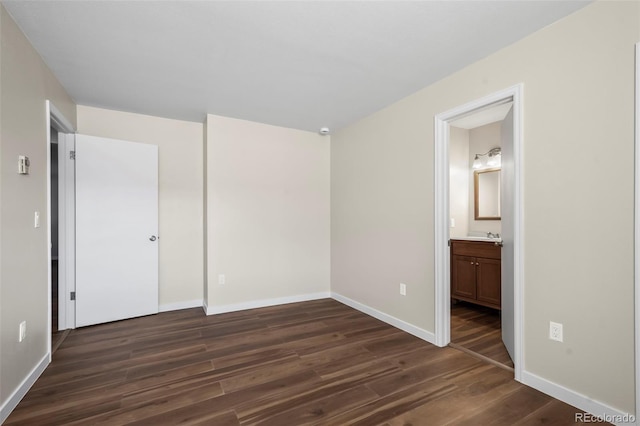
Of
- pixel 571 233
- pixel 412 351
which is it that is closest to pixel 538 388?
pixel 412 351

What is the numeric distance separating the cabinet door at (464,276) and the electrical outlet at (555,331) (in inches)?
66.9

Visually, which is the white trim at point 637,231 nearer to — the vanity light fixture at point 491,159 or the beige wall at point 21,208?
the vanity light fixture at point 491,159

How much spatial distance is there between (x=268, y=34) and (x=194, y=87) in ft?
3.84

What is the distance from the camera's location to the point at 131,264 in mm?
3314

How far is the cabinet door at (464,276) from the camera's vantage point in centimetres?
355

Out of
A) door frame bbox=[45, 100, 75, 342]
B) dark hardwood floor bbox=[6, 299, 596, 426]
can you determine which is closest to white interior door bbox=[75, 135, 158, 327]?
door frame bbox=[45, 100, 75, 342]

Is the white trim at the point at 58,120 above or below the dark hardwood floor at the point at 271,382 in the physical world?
above

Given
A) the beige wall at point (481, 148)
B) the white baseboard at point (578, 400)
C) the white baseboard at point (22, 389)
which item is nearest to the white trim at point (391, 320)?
the white baseboard at point (578, 400)

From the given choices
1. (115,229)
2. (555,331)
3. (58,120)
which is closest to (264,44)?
(58,120)

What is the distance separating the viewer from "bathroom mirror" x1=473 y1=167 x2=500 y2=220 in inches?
155

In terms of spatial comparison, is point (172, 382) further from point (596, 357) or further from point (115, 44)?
point (596, 357)

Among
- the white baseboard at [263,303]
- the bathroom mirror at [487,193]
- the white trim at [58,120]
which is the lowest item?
the white baseboard at [263,303]

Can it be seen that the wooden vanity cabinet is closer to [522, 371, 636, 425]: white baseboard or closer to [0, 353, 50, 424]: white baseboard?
[522, 371, 636, 425]: white baseboard

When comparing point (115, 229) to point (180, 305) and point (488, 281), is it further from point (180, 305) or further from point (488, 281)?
point (488, 281)
